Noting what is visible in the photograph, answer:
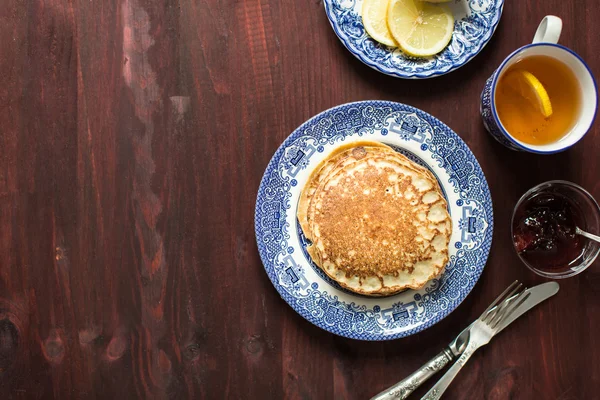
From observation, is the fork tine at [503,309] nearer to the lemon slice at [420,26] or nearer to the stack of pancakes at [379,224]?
the stack of pancakes at [379,224]

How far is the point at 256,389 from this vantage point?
1.61m

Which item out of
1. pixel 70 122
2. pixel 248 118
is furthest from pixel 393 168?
pixel 70 122

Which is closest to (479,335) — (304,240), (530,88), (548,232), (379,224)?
(548,232)

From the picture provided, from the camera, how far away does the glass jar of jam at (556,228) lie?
4.99 ft

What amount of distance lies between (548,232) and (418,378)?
23.2 inches

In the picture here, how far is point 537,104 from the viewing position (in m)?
1.43

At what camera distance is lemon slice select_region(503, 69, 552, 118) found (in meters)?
1.38

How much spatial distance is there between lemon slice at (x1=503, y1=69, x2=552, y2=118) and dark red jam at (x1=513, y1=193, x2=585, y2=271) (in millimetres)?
282

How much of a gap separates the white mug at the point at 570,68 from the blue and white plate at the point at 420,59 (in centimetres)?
14

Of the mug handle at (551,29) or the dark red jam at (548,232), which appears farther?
the dark red jam at (548,232)

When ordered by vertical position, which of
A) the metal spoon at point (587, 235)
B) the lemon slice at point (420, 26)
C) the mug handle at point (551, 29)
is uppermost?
the lemon slice at point (420, 26)

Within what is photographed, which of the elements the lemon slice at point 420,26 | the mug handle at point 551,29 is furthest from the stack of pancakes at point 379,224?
the mug handle at point 551,29

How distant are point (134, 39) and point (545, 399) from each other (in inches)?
67.2

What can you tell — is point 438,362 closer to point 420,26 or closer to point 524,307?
point 524,307
